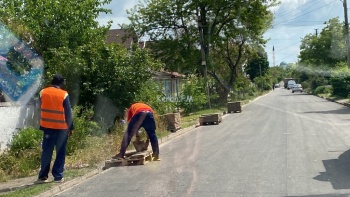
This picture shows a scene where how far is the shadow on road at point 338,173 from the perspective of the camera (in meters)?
7.97

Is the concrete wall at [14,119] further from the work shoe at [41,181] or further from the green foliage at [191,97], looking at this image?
the green foliage at [191,97]

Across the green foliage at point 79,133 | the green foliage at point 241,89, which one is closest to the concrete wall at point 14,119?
the green foliage at point 79,133

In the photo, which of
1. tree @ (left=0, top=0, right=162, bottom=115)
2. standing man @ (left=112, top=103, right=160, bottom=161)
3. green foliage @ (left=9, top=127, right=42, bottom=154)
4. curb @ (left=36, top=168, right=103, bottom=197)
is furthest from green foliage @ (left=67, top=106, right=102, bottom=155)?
curb @ (left=36, top=168, right=103, bottom=197)

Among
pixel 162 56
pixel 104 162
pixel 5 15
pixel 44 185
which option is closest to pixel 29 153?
pixel 104 162

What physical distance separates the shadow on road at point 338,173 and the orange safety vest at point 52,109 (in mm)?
4670

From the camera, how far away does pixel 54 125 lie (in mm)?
8812

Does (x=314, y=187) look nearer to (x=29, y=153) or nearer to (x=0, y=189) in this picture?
(x=0, y=189)

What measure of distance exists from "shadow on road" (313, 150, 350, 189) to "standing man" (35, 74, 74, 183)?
15.0 ft

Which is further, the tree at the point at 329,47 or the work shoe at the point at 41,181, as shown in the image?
the tree at the point at 329,47

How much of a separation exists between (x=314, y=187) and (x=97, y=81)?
31.2 feet

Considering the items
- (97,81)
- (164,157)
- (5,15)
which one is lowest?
(164,157)

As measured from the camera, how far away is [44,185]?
8.52 m

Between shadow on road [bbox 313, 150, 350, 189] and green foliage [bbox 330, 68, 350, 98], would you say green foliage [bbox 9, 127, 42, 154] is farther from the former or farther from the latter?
green foliage [bbox 330, 68, 350, 98]

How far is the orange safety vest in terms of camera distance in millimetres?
8781
